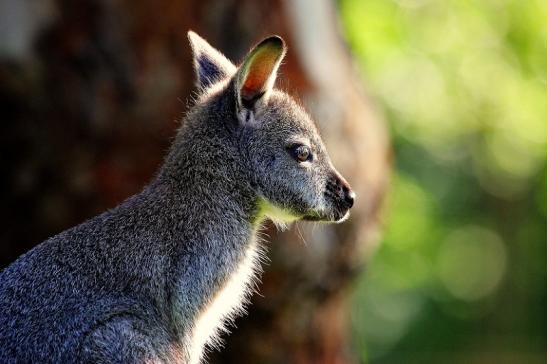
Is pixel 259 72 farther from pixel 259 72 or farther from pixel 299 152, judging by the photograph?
pixel 299 152

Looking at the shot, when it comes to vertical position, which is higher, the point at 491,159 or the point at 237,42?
the point at 237,42

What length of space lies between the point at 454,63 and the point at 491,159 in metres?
5.02

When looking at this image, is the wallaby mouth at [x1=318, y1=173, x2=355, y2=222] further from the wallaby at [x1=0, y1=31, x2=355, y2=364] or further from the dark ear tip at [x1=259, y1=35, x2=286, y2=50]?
the dark ear tip at [x1=259, y1=35, x2=286, y2=50]

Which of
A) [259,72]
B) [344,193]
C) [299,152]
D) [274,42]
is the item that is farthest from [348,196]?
[274,42]

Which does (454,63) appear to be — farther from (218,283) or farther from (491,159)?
(218,283)

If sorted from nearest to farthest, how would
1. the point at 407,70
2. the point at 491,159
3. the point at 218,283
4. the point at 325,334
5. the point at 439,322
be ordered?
1. the point at 218,283
2. the point at 325,334
3. the point at 407,70
4. the point at 491,159
5. the point at 439,322

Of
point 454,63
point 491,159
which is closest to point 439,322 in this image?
point 491,159

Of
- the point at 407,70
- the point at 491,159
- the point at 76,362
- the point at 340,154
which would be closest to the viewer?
the point at 76,362

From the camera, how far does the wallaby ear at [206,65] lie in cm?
762

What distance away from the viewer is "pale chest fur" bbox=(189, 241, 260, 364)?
268 inches

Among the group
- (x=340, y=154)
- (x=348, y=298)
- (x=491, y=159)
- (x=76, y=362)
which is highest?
(x=76, y=362)

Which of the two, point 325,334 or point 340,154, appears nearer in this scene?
point 340,154

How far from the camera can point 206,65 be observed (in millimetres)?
7668

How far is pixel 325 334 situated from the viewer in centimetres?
1213
